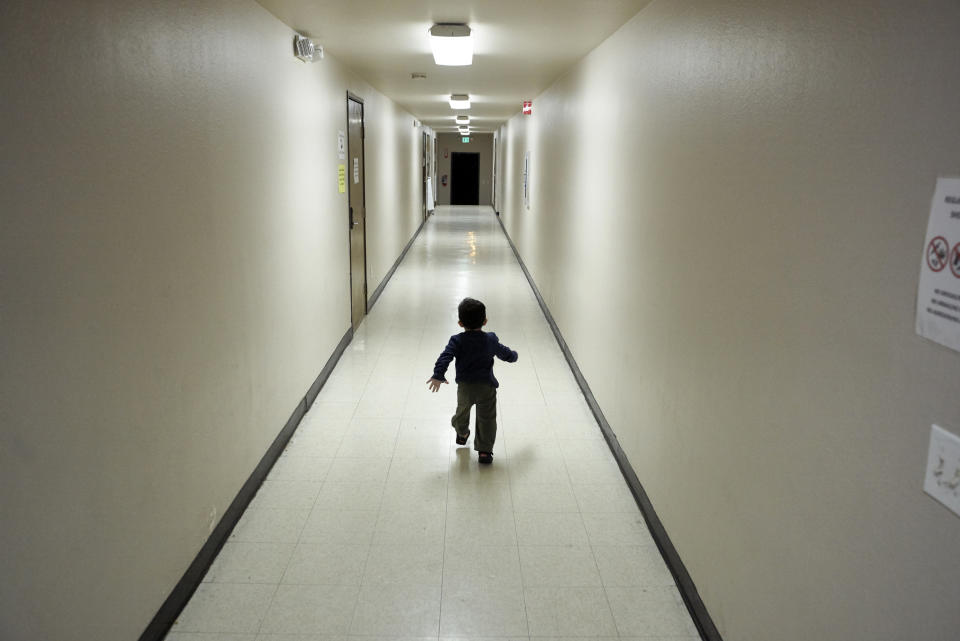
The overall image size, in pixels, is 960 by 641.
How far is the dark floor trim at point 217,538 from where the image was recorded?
8.21ft

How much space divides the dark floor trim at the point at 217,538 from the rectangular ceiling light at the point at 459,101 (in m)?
5.71

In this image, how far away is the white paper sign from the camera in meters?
1.23

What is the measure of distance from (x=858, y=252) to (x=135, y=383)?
7.09 feet

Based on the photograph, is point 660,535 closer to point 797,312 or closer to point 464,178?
point 797,312

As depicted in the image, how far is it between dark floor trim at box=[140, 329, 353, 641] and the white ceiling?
2489 millimetres

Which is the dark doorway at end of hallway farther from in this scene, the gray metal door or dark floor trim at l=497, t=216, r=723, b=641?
dark floor trim at l=497, t=216, r=723, b=641

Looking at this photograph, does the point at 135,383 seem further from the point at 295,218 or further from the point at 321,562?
the point at 295,218

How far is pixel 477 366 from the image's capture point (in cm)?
393

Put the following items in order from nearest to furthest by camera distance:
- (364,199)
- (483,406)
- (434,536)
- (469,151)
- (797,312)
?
(797,312) < (434,536) < (483,406) < (364,199) < (469,151)

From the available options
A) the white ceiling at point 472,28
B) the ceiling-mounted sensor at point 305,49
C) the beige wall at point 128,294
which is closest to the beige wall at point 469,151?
the white ceiling at point 472,28

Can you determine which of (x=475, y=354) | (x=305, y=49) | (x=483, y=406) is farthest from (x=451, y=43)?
(x=483, y=406)

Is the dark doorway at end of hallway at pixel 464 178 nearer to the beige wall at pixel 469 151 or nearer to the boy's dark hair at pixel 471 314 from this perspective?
the beige wall at pixel 469 151

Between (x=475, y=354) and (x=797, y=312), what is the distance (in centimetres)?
Answer: 227

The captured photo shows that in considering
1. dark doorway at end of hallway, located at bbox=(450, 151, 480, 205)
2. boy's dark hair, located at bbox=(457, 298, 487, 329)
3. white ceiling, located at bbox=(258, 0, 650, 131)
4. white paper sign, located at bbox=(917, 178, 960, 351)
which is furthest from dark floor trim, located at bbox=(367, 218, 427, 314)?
dark doorway at end of hallway, located at bbox=(450, 151, 480, 205)
